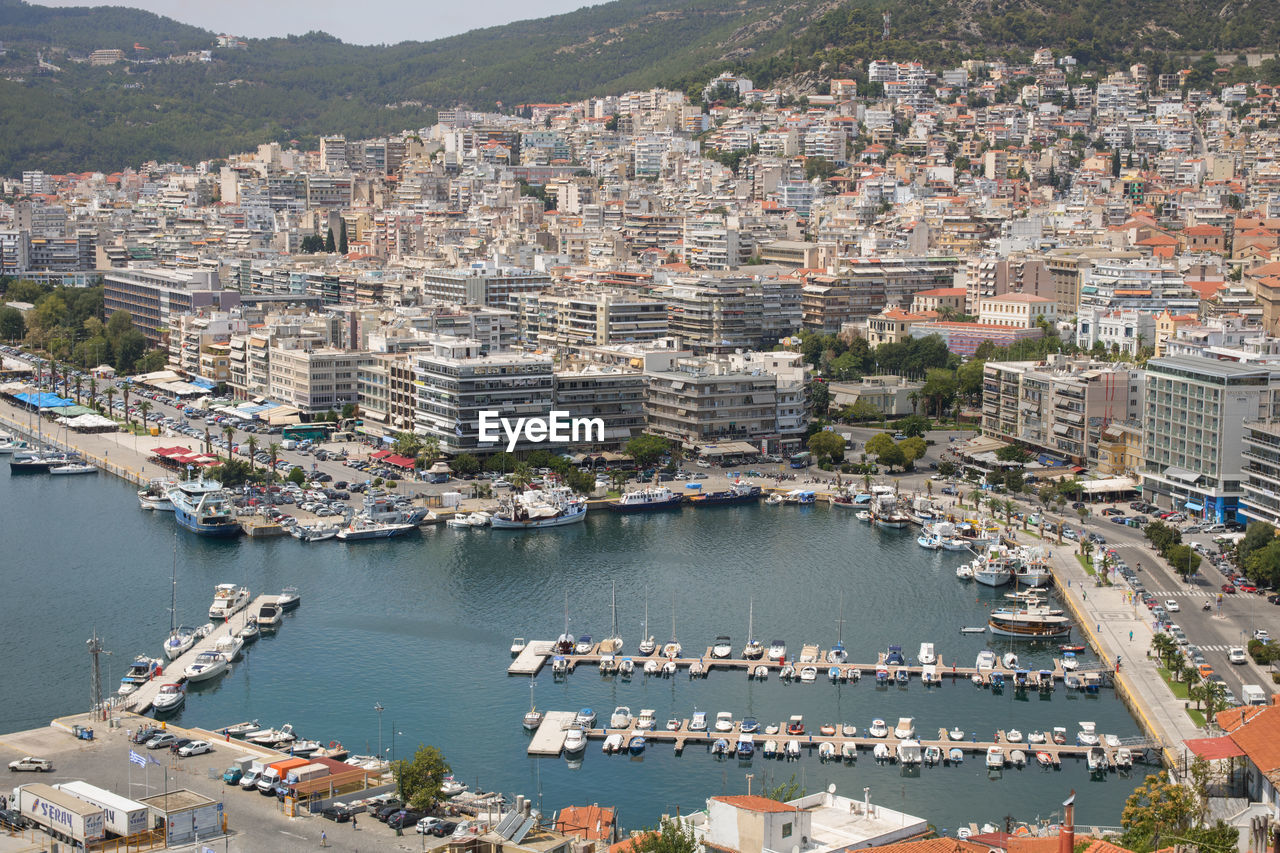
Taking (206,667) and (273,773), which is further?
(206,667)

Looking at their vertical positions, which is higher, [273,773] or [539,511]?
[539,511]

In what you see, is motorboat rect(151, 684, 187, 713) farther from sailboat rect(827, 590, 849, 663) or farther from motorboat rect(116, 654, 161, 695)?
sailboat rect(827, 590, 849, 663)

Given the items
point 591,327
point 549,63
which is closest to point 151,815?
point 591,327

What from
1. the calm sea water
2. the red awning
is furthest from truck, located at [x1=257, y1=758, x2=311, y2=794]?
the red awning

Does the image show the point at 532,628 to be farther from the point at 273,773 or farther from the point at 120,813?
the point at 120,813

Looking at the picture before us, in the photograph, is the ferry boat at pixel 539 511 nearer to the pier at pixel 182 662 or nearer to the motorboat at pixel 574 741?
the pier at pixel 182 662

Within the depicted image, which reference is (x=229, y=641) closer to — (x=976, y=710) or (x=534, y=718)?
(x=534, y=718)

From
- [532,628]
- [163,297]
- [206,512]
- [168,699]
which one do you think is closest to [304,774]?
[168,699]
